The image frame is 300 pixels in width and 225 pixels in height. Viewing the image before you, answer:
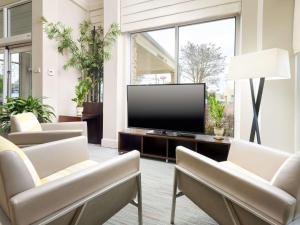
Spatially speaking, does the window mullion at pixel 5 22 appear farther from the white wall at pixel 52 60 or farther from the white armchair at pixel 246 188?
the white armchair at pixel 246 188

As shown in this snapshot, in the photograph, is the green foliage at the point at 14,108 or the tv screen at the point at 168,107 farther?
the green foliage at the point at 14,108

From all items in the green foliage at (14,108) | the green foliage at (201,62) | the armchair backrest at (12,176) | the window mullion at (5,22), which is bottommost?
the armchair backrest at (12,176)

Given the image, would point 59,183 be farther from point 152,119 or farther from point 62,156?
point 152,119

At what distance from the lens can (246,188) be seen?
1051 mm

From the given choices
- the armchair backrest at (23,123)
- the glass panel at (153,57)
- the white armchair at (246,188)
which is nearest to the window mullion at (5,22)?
the glass panel at (153,57)

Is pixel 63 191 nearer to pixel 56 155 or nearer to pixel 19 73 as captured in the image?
pixel 56 155

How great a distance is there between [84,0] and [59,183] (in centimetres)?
500

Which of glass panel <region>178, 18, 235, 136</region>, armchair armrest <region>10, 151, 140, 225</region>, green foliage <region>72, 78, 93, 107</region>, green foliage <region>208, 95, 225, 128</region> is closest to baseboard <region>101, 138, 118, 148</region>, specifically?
green foliage <region>72, 78, 93, 107</region>

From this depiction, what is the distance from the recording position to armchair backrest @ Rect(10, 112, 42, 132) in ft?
8.36

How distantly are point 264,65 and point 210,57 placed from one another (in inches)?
60.1

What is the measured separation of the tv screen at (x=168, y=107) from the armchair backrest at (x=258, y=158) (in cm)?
118

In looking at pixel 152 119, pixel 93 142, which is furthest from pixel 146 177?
pixel 93 142

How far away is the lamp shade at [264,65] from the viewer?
215cm

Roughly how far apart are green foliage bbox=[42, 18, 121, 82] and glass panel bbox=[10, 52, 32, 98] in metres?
1.06
